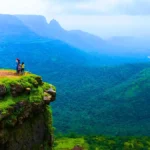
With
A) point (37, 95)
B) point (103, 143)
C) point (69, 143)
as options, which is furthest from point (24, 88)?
point (103, 143)

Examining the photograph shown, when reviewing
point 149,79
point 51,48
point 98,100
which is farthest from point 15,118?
point 51,48

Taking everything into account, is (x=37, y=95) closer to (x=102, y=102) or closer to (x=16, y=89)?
(x=16, y=89)

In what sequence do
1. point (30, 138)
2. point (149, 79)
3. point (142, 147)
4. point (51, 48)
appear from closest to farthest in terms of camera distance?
1. point (30, 138)
2. point (142, 147)
3. point (149, 79)
4. point (51, 48)

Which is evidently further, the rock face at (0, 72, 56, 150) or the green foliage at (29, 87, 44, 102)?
the green foliage at (29, 87, 44, 102)

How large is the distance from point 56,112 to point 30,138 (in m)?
63.2

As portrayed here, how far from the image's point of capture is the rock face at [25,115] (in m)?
17.3

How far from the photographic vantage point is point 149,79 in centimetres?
10331

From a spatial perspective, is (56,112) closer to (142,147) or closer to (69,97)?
(69,97)

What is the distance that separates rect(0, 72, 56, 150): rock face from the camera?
17.3 metres

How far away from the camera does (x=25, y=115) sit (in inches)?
723

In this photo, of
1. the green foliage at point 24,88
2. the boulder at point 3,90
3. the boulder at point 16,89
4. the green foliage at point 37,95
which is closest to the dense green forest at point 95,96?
the green foliage at point 37,95

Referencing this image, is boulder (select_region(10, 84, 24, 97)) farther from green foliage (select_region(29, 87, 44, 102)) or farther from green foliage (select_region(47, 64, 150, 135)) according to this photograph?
green foliage (select_region(47, 64, 150, 135))

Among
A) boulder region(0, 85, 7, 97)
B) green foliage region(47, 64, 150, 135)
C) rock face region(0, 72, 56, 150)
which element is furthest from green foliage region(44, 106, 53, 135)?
green foliage region(47, 64, 150, 135)

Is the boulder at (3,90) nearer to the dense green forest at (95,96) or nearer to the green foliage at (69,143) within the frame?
the green foliage at (69,143)
